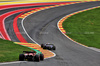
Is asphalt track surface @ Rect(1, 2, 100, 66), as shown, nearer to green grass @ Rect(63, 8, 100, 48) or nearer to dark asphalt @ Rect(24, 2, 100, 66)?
dark asphalt @ Rect(24, 2, 100, 66)

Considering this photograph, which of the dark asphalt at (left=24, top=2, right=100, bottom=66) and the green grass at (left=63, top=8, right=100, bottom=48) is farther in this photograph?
the green grass at (left=63, top=8, right=100, bottom=48)

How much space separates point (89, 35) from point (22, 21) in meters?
13.7

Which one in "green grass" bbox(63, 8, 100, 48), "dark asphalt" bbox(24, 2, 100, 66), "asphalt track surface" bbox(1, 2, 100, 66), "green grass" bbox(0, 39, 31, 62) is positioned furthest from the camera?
"green grass" bbox(63, 8, 100, 48)

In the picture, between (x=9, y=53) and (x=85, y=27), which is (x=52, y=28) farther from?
(x=9, y=53)

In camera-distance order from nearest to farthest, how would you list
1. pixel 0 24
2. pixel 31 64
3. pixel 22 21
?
pixel 31 64 → pixel 0 24 → pixel 22 21

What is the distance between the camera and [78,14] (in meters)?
50.5

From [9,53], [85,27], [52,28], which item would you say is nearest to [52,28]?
[52,28]

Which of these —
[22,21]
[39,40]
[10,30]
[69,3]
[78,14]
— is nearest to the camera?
[39,40]

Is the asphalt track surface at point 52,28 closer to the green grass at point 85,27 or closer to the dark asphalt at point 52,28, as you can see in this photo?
the dark asphalt at point 52,28

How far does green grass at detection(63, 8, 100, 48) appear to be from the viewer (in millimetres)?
33656

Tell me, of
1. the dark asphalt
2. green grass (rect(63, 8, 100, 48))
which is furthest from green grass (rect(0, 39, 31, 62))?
green grass (rect(63, 8, 100, 48))

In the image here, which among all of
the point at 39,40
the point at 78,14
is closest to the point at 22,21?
the point at 39,40

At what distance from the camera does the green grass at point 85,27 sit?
110ft

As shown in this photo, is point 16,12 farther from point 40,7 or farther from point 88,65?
point 88,65
